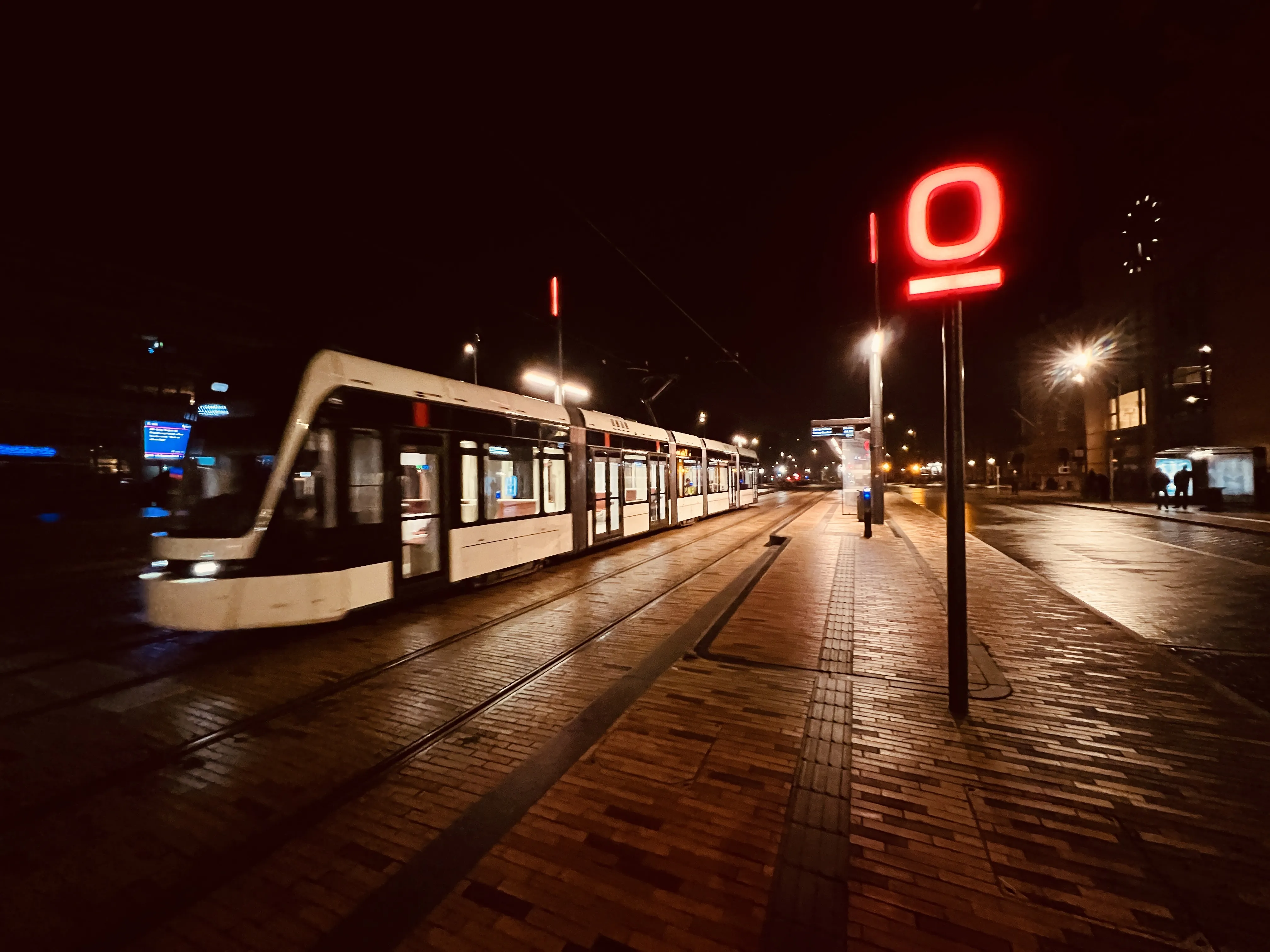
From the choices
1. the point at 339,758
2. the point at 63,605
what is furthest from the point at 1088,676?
the point at 63,605

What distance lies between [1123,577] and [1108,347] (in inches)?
1427

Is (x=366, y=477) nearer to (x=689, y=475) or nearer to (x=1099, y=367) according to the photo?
(x=689, y=475)

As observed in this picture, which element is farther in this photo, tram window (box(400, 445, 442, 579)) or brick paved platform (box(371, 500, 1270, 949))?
tram window (box(400, 445, 442, 579))

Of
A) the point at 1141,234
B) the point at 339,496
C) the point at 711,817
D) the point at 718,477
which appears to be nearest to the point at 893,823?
the point at 711,817

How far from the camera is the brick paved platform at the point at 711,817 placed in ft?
7.65

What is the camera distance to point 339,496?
6234mm

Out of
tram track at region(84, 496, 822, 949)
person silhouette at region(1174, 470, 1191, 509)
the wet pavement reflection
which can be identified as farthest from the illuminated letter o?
person silhouette at region(1174, 470, 1191, 509)

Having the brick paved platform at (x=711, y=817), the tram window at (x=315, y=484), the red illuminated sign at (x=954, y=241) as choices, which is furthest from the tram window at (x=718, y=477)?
the red illuminated sign at (x=954, y=241)

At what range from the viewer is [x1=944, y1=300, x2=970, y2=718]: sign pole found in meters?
4.13

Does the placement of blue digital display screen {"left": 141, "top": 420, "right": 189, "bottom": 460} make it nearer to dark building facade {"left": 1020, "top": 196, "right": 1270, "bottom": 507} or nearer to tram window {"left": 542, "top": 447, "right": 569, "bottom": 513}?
tram window {"left": 542, "top": 447, "right": 569, "bottom": 513}

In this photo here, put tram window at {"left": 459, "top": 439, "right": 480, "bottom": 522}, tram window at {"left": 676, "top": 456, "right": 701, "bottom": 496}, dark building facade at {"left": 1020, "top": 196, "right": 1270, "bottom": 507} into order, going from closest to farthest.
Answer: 1. tram window at {"left": 459, "top": 439, "right": 480, "bottom": 522}
2. tram window at {"left": 676, "top": 456, "right": 701, "bottom": 496}
3. dark building facade at {"left": 1020, "top": 196, "right": 1270, "bottom": 507}

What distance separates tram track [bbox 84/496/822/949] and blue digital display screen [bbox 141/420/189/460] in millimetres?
25907

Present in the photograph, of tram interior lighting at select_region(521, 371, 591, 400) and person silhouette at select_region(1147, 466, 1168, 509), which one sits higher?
tram interior lighting at select_region(521, 371, 591, 400)

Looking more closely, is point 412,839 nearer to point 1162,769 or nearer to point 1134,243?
point 1162,769
